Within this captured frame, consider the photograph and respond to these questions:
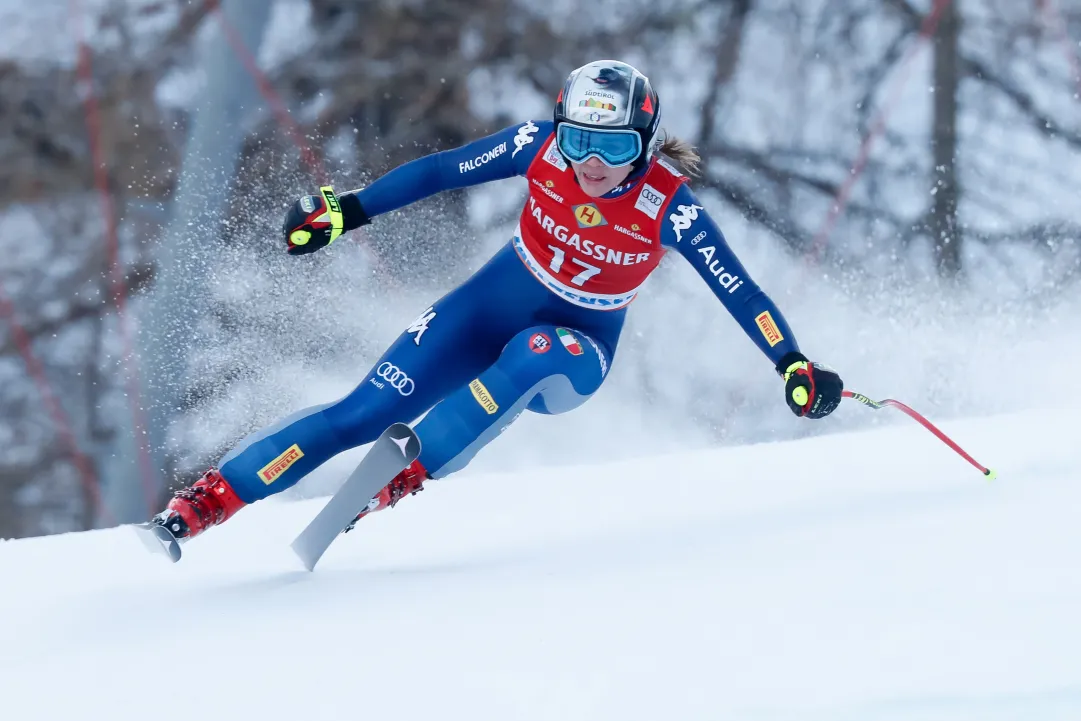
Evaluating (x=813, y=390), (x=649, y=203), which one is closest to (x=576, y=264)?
(x=649, y=203)

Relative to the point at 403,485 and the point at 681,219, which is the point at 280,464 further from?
the point at 681,219

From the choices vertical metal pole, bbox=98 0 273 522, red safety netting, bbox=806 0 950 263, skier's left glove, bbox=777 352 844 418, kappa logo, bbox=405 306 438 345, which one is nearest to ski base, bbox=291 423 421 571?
kappa logo, bbox=405 306 438 345

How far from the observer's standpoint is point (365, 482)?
224 cm

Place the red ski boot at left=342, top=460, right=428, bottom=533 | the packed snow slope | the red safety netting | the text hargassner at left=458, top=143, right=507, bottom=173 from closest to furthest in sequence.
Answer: the packed snow slope
the red ski boot at left=342, top=460, right=428, bottom=533
the text hargassner at left=458, top=143, right=507, bottom=173
the red safety netting

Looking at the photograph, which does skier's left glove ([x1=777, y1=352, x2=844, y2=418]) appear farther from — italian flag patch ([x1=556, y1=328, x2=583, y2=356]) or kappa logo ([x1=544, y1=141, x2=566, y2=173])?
kappa logo ([x1=544, y1=141, x2=566, y2=173])

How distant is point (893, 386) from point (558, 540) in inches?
116

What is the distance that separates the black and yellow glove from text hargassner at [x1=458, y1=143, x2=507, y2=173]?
32cm

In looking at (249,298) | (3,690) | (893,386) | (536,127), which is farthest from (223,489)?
(893,386)

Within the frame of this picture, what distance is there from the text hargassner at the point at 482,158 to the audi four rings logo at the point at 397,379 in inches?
22.5

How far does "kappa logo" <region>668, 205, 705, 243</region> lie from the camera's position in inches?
97.1

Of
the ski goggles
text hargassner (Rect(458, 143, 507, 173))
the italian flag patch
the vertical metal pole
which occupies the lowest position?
the italian flag patch

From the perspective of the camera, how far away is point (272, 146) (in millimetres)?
4633

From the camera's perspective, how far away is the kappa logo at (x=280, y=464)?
238cm

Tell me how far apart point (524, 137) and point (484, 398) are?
759mm
